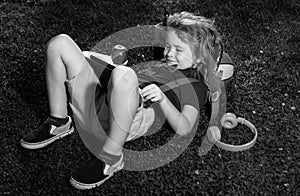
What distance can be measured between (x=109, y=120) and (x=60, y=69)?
458 mm

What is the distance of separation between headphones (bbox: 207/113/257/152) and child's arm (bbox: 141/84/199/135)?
A: 0.56 feet

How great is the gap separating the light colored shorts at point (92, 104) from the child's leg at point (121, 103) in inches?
6.1

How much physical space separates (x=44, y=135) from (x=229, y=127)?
4.05 feet

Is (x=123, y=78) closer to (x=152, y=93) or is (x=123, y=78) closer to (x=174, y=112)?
(x=152, y=93)

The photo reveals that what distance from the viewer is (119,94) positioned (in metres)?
2.76

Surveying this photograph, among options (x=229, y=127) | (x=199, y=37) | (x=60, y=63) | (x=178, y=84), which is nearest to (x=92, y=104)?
(x=60, y=63)

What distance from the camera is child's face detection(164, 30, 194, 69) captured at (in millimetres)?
3188

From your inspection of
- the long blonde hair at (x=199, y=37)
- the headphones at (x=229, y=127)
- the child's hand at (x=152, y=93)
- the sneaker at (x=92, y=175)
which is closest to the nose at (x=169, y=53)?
the long blonde hair at (x=199, y=37)

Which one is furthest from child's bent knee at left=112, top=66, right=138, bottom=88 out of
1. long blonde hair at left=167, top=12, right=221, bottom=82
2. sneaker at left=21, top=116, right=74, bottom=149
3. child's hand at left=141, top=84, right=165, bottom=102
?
sneaker at left=21, top=116, right=74, bottom=149

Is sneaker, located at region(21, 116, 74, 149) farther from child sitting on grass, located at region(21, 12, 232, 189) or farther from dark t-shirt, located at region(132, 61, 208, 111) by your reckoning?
dark t-shirt, located at region(132, 61, 208, 111)

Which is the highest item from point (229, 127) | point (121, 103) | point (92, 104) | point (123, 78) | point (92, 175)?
point (123, 78)

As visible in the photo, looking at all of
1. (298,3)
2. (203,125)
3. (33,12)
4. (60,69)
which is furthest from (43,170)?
(298,3)

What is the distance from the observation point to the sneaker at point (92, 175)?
9.53 ft

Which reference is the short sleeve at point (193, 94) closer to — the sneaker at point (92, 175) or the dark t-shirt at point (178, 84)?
the dark t-shirt at point (178, 84)
